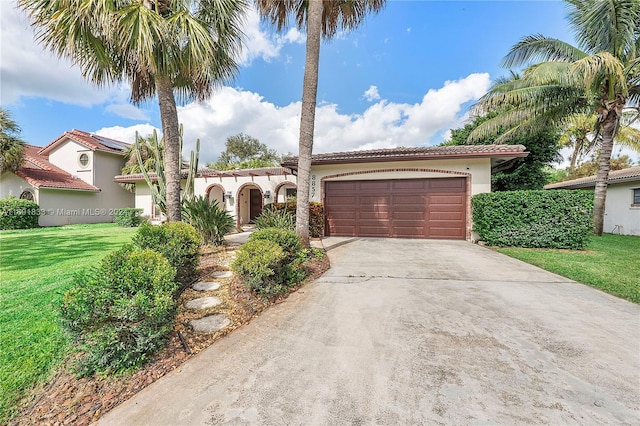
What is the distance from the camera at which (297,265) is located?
4840mm

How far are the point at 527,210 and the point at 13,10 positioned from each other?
14.8m

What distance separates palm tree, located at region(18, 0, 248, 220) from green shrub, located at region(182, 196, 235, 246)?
1.82ft

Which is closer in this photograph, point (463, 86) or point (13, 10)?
point (13, 10)

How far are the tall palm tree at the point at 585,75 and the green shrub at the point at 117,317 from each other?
12127 millimetres

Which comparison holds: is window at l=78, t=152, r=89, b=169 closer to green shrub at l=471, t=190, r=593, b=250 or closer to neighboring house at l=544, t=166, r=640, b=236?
green shrub at l=471, t=190, r=593, b=250

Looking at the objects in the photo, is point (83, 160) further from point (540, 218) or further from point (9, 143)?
point (540, 218)

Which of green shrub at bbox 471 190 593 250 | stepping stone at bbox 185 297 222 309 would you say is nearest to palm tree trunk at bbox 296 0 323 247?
stepping stone at bbox 185 297 222 309

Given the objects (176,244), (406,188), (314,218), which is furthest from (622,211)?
(176,244)

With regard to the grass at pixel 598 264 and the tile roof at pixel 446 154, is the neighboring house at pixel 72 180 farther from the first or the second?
the grass at pixel 598 264

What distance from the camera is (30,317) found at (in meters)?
3.33

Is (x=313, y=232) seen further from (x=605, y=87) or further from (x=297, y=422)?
(x=605, y=87)

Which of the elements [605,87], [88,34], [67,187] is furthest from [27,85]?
[605,87]

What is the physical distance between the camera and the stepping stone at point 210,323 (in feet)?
10.3

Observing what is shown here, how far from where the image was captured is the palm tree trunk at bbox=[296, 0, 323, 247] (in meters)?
6.36
